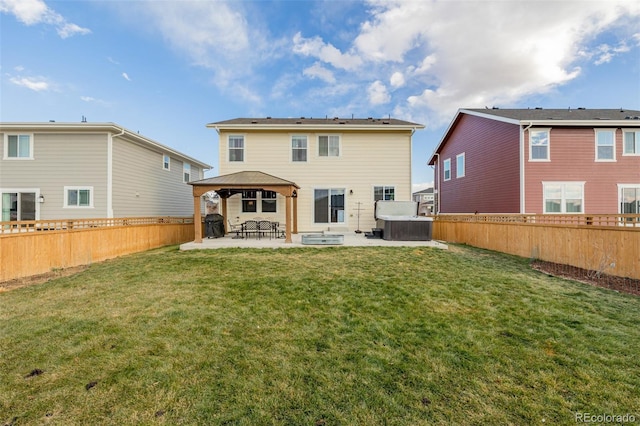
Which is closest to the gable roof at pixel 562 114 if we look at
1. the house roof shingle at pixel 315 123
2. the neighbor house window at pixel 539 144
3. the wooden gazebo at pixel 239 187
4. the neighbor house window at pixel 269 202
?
the neighbor house window at pixel 539 144

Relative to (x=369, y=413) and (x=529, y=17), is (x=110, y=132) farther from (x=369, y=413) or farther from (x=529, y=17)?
(x=529, y=17)

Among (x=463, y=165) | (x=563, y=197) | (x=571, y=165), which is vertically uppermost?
(x=463, y=165)

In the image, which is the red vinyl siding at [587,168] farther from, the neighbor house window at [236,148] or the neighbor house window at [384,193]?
the neighbor house window at [236,148]

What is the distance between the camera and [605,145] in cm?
1220

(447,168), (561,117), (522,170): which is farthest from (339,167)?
(561,117)

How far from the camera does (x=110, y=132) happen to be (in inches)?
424

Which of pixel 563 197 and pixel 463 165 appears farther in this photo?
pixel 463 165

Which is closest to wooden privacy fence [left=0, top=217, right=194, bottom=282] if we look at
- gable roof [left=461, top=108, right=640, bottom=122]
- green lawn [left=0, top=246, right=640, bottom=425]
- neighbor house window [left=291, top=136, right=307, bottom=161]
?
green lawn [left=0, top=246, right=640, bottom=425]

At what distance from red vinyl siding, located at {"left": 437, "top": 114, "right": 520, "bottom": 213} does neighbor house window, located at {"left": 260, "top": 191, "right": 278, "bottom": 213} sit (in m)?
11.1

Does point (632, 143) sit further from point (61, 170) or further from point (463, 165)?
point (61, 170)

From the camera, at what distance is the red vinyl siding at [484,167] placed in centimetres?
1243

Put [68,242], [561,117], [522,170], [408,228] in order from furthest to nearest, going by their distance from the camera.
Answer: [561,117], [522,170], [408,228], [68,242]

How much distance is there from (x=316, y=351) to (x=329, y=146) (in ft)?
36.0

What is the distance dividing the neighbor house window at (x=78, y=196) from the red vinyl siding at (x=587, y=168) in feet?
62.5
